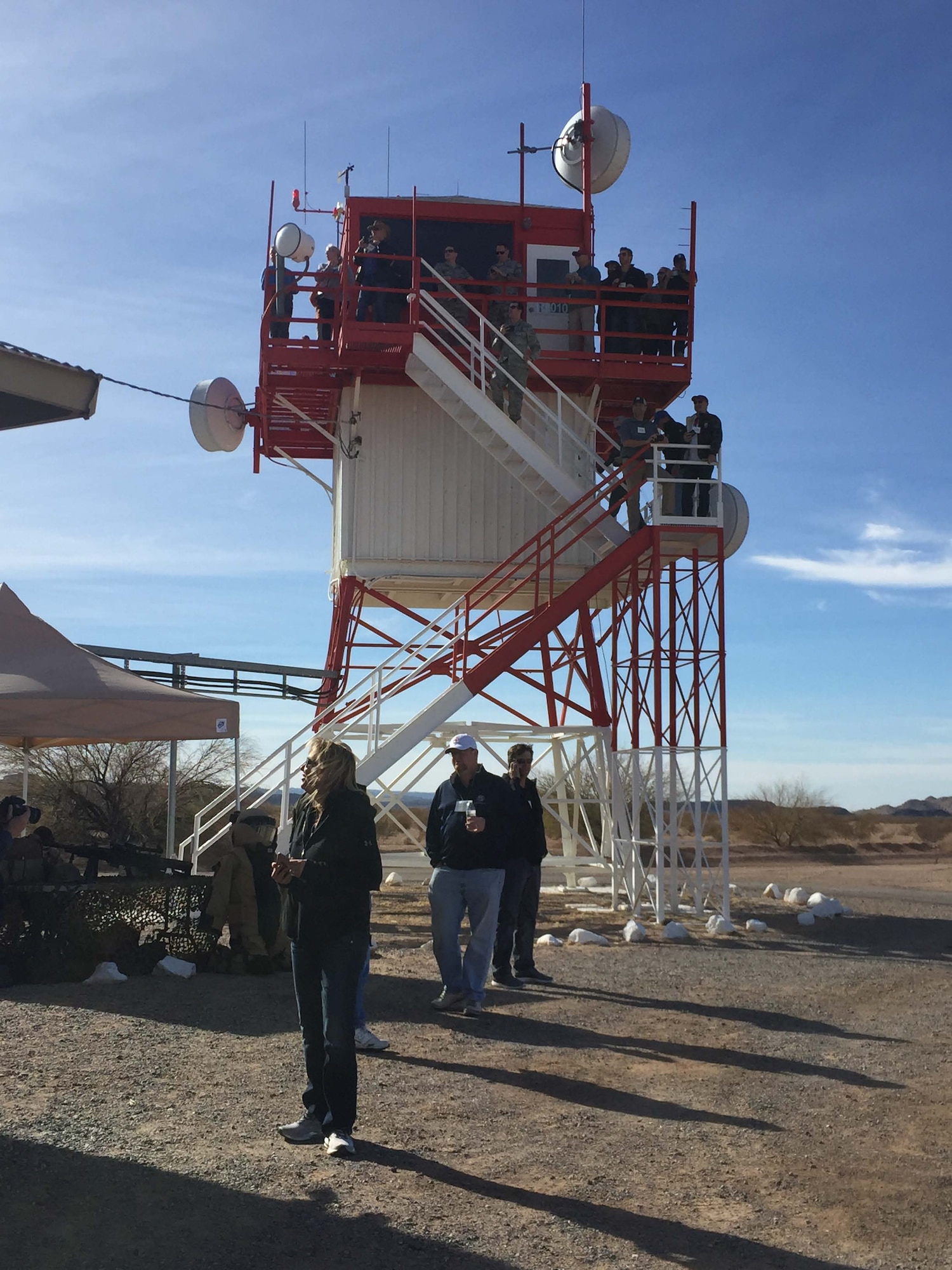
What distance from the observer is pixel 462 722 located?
663 inches

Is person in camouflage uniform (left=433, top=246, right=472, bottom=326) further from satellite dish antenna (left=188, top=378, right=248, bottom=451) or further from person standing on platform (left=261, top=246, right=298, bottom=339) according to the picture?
satellite dish antenna (left=188, top=378, right=248, bottom=451)

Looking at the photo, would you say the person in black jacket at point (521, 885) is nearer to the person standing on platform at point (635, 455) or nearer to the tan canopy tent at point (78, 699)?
the tan canopy tent at point (78, 699)

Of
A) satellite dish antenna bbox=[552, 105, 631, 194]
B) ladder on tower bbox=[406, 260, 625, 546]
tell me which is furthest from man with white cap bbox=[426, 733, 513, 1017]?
satellite dish antenna bbox=[552, 105, 631, 194]

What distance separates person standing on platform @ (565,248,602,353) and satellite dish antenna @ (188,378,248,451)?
513cm

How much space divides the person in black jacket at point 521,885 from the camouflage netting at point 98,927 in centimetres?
249

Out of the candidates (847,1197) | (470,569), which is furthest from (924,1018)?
(470,569)

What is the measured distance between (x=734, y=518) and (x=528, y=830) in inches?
303

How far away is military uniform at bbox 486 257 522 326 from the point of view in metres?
18.0

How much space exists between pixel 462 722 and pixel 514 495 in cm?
388

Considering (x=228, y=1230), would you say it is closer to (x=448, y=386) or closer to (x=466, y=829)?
(x=466, y=829)

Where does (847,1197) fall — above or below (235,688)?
below

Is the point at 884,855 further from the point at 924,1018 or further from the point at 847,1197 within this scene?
the point at 847,1197

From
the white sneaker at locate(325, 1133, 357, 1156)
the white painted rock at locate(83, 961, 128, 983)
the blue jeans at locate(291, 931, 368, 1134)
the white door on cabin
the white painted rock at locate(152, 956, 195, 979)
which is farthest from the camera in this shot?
the white door on cabin

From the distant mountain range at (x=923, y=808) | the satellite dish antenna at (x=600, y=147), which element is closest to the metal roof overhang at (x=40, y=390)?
the satellite dish antenna at (x=600, y=147)
